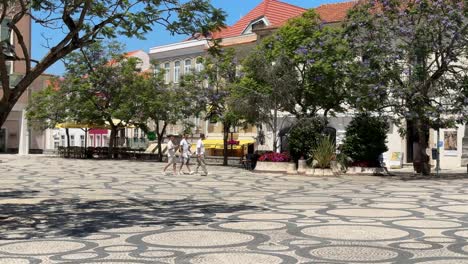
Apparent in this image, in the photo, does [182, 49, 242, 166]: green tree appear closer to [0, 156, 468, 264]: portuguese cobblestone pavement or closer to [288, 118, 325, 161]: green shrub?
[288, 118, 325, 161]: green shrub

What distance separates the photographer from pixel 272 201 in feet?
46.3

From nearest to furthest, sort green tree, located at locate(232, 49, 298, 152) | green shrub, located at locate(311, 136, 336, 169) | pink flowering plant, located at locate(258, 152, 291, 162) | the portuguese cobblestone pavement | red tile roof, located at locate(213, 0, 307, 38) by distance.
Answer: the portuguese cobblestone pavement < green shrub, located at locate(311, 136, 336, 169) < pink flowering plant, located at locate(258, 152, 291, 162) < green tree, located at locate(232, 49, 298, 152) < red tile roof, located at locate(213, 0, 307, 38)

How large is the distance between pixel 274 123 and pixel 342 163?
13.8 ft

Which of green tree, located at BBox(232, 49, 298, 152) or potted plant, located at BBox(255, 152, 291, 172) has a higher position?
green tree, located at BBox(232, 49, 298, 152)

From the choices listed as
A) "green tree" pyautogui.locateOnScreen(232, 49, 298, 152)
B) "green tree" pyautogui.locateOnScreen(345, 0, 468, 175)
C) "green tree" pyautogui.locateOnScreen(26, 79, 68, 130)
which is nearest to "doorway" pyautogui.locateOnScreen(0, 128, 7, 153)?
"green tree" pyautogui.locateOnScreen(26, 79, 68, 130)

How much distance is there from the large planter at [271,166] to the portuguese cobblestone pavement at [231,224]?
24.6 ft

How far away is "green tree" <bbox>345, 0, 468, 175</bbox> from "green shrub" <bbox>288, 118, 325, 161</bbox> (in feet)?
7.28

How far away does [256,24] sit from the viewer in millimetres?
47625

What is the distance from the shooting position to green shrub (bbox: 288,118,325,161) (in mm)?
25711

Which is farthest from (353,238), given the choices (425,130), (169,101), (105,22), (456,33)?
(169,101)

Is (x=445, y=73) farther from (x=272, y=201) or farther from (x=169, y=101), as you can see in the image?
(x=169, y=101)

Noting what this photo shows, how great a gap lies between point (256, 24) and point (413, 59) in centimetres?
2577

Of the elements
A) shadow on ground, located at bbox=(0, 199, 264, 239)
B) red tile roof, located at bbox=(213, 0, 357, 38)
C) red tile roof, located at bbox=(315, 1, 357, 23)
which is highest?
red tile roof, located at bbox=(213, 0, 357, 38)

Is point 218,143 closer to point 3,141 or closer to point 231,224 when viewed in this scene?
point 3,141
